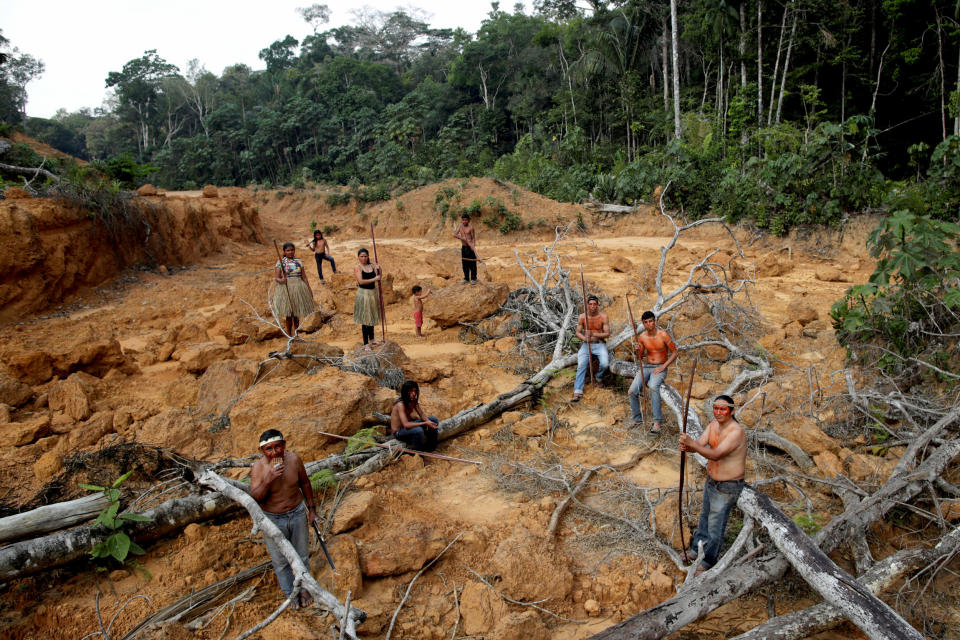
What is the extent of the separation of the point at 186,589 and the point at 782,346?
7111 millimetres

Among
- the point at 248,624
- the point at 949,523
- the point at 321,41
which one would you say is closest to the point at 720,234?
the point at 949,523

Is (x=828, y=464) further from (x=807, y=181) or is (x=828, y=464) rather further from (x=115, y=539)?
(x=807, y=181)

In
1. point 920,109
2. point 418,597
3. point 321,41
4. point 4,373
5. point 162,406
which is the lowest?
point 418,597

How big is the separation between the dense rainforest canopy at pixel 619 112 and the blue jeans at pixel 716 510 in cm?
623

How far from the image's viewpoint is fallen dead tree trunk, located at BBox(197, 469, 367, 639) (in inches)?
110

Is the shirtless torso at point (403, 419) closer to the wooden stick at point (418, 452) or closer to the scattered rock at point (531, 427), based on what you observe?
the wooden stick at point (418, 452)

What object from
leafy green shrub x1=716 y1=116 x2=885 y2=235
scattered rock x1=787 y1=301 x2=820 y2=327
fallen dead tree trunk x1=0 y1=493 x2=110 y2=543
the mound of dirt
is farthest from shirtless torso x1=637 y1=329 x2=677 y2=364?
the mound of dirt

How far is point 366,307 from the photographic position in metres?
7.25

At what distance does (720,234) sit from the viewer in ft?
46.7

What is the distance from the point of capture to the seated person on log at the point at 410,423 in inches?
190

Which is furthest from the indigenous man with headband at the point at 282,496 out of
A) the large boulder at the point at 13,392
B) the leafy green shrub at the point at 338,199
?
the leafy green shrub at the point at 338,199

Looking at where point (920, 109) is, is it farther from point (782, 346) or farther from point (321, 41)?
point (321, 41)

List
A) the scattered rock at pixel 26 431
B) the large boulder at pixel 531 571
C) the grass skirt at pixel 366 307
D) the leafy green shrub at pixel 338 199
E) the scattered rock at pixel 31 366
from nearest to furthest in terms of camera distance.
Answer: the large boulder at pixel 531 571 < the scattered rock at pixel 26 431 < the scattered rock at pixel 31 366 < the grass skirt at pixel 366 307 < the leafy green shrub at pixel 338 199

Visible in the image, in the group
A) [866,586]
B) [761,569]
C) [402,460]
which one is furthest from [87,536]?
[866,586]
